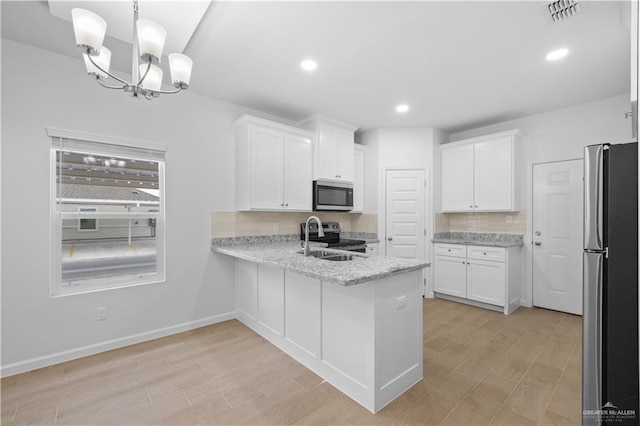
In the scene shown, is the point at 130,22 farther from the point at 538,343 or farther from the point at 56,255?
the point at 538,343

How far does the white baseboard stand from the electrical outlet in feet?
0.75

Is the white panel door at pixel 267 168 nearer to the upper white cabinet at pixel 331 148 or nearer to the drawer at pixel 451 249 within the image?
the upper white cabinet at pixel 331 148

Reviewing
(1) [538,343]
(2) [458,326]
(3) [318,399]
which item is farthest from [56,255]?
(1) [538,343]

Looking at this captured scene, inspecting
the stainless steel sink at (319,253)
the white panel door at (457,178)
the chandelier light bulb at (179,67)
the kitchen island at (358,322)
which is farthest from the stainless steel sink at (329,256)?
the white panel door at (457,178)

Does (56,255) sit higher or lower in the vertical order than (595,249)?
lower

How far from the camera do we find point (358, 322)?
1.93m

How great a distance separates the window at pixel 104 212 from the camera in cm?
254

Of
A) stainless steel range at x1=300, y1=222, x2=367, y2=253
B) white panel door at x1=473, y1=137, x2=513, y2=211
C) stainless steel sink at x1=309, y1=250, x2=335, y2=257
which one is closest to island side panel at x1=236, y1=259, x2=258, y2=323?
stainless steel sink at x1=309, y1=250, x2=335, y2=257

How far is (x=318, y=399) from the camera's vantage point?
6.46ft

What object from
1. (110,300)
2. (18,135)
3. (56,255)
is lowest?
(110,300)

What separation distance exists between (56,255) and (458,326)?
13.6 feet

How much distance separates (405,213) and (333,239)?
1265 mm

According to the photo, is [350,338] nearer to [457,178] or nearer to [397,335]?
[397,335]

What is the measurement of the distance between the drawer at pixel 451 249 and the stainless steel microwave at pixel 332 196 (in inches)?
59.5
